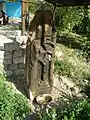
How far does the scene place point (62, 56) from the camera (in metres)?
9.34

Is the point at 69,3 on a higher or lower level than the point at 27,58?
higher

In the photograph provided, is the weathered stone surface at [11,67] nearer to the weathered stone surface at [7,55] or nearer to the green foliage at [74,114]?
the weathered stone surface at [7,55]

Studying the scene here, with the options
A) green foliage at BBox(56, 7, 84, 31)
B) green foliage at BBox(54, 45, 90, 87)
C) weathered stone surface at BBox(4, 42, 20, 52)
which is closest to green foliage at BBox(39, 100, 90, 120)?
weathered stone surface at BBox(4, 42, 20, 52)

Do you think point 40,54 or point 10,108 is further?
point 40,54

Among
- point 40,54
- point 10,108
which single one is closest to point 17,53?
point 40,54

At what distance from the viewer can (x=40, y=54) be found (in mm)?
7352

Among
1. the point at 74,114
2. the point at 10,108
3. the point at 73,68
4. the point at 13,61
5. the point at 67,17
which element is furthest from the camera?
the point at 67,17

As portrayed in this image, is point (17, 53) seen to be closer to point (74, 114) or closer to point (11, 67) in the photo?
point (11, 67)

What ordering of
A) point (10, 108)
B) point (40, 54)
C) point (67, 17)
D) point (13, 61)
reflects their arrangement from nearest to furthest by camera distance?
point (10, 108)
point (40, 54)
point (13, 61)
point (67, 17)

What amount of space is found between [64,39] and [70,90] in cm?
322

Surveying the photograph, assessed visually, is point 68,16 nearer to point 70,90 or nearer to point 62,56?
point 62,56

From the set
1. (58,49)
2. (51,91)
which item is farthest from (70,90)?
(58,49)

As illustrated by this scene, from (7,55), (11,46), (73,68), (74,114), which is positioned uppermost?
(74,114)

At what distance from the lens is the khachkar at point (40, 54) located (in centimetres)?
706
